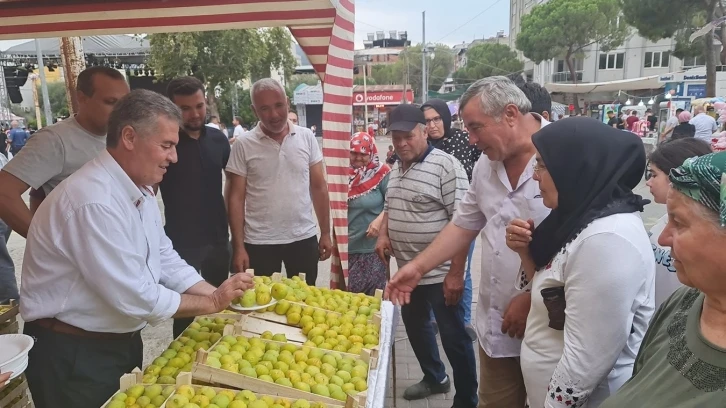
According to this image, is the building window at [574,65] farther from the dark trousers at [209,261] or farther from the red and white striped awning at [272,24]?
the dark trousers at [209,261]

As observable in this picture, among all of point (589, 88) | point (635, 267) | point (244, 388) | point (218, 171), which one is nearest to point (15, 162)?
point (218, 171)

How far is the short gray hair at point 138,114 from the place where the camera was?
193cm

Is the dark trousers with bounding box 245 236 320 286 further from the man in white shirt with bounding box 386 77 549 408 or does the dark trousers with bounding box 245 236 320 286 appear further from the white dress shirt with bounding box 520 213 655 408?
the white dress shirt with bounding box 520 213 655 408

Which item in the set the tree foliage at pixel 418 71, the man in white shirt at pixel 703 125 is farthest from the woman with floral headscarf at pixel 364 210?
the tree foliage at pixel 418 71

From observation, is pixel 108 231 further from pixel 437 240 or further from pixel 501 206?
pixel 501 206

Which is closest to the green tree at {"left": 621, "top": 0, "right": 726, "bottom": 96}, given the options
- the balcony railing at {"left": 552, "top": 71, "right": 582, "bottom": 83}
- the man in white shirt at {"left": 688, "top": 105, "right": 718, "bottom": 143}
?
the man in white shirt at {"left": 688, "top": 105, "right": 718, "bottom": 143}

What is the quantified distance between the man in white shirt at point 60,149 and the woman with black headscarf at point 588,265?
2.33 meters

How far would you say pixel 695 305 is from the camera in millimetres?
1265

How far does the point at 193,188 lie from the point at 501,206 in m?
2.14

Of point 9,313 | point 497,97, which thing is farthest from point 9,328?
point 497,97

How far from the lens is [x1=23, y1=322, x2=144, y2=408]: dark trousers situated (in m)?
2.00

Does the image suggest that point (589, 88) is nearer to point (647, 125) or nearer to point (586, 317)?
point (647, 125)

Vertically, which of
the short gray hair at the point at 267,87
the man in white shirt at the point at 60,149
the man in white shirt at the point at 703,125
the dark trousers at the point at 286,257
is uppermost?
the short gray hair at the point at 267,87

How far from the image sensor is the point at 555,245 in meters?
1.75
